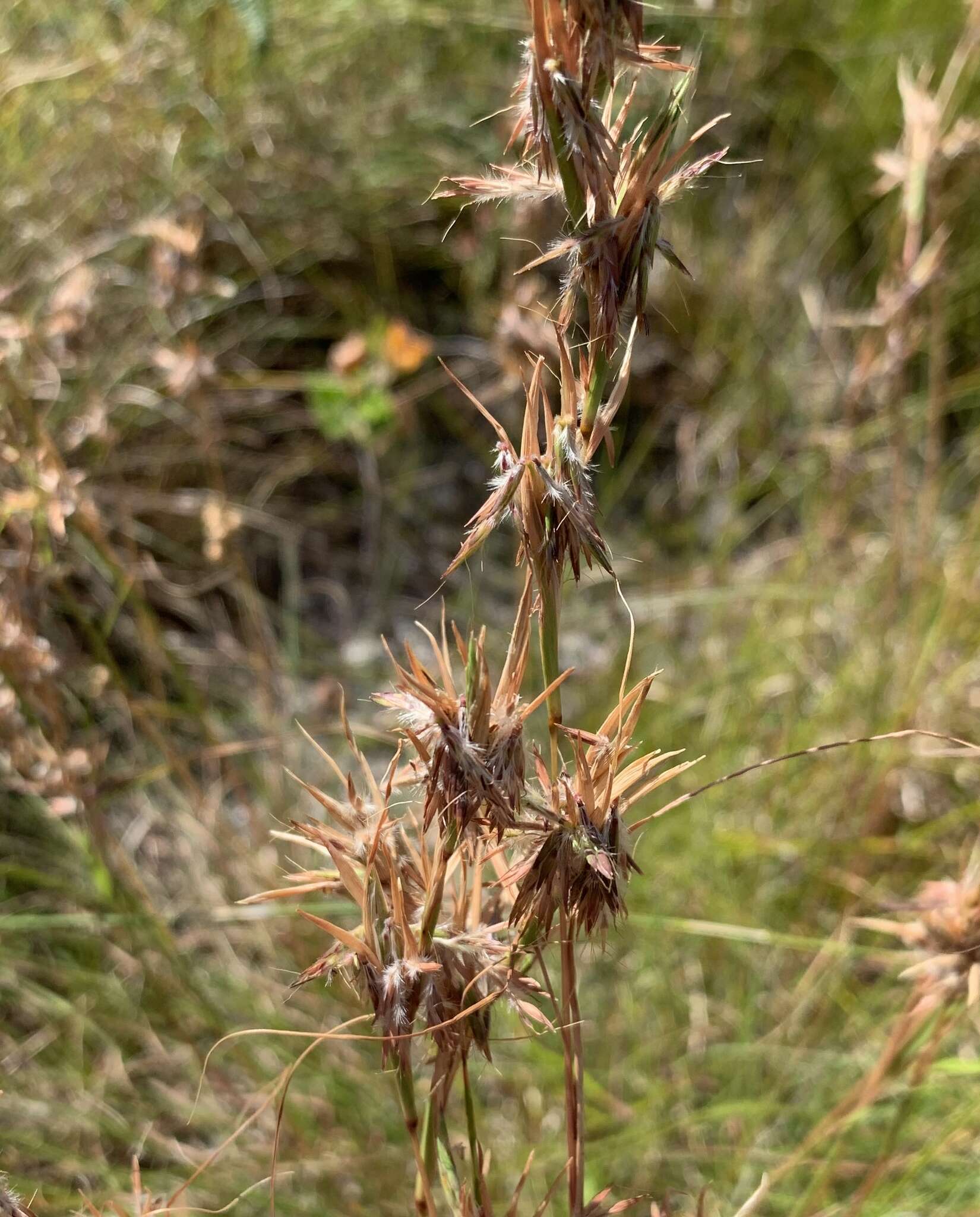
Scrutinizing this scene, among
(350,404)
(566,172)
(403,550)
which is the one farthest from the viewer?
(403,550)


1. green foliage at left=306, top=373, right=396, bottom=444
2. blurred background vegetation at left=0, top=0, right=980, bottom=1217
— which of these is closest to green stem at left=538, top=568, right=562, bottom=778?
blurred background vegetation at left=0, top=0, right=980, bottom=1217

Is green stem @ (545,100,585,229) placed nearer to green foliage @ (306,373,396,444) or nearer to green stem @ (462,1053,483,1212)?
green stem @ (462,1053,483,1212)

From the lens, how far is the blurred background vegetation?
985mm

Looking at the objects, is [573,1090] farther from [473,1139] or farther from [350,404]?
[350,404]

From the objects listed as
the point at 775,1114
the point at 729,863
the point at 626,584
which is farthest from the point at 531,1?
the point at 626,584

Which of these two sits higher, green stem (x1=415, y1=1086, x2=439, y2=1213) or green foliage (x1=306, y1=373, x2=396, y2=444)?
green stem (x1=415, y1=1086, x2=439, y2=1213)

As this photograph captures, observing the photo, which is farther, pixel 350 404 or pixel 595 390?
pixel 350 404

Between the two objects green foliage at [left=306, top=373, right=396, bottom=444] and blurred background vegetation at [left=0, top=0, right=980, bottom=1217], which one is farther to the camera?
green foliage at [left=306, top=373, right=396, bottom=444]

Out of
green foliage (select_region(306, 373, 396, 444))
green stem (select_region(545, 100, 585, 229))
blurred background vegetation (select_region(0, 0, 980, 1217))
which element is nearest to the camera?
green stem (select_region(545, 100, 585, 229))

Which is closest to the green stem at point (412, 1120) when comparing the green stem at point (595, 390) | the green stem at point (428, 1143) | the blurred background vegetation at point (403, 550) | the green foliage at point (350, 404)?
the green stem at point (428, 1143)

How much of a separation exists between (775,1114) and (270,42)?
168 centimetres

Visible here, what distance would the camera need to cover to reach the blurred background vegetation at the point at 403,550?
0.99 meters

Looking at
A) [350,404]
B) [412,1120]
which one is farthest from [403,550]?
[412,1120]

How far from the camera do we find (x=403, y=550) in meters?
1.76
